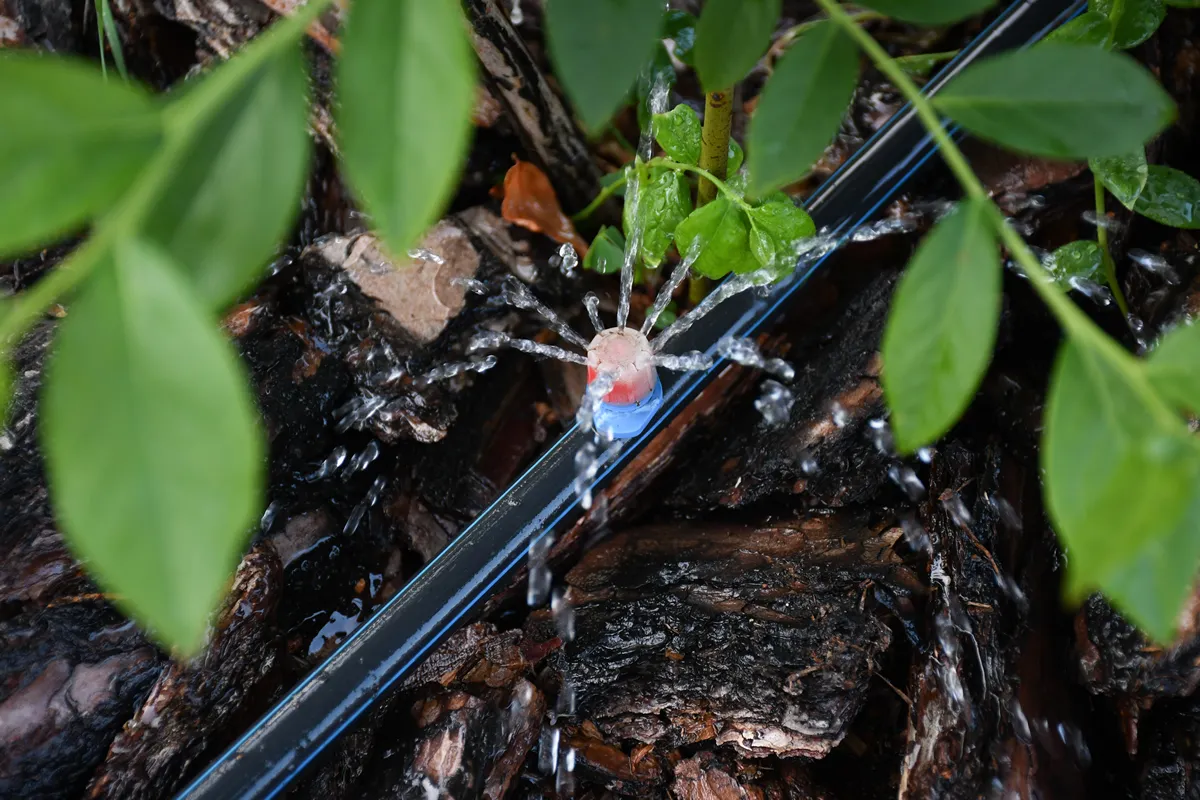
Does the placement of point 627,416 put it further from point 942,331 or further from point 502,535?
point 942,331

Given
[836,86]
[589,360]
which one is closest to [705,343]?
[589,360]

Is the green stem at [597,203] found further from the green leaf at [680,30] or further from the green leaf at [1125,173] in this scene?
the green leaf at [1125,173]

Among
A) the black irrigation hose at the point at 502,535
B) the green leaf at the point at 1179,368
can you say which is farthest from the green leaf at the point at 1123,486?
the black irrigation hose at the point at 502,535

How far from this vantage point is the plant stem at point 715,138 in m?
0.82

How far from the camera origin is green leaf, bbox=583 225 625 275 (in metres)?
1.15

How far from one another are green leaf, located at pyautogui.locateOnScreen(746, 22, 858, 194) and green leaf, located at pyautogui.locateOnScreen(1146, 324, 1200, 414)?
192 millimetres

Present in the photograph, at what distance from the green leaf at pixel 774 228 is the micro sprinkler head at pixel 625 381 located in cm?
24

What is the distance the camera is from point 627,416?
103cm

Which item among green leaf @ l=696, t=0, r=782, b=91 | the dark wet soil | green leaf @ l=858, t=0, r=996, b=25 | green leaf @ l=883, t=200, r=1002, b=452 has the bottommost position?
the dark wet soil

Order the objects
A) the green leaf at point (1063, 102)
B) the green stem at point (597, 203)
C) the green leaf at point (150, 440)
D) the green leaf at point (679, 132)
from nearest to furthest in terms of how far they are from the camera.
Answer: the green leaf at point (150, 440) < the green leaf at point (1063, 102) < the green leaf at point (679, 132) < the green stem at point (597, 203)

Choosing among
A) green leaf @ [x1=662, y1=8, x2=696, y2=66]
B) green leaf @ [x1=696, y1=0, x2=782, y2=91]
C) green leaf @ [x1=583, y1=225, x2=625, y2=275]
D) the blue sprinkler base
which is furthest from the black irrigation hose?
green leaf @ [x1=696, y1=0, x2=782, y2=91]

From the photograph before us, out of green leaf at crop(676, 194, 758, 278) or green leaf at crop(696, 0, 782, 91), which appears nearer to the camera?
green leaf at crop(696, 0, 782, 91)

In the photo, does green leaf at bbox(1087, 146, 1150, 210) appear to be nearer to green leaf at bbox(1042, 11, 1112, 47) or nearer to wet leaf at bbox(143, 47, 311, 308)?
green leaf at bbox(1042, 11, 1112, 47)

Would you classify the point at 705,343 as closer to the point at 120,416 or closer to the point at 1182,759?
the point at 1182,759
